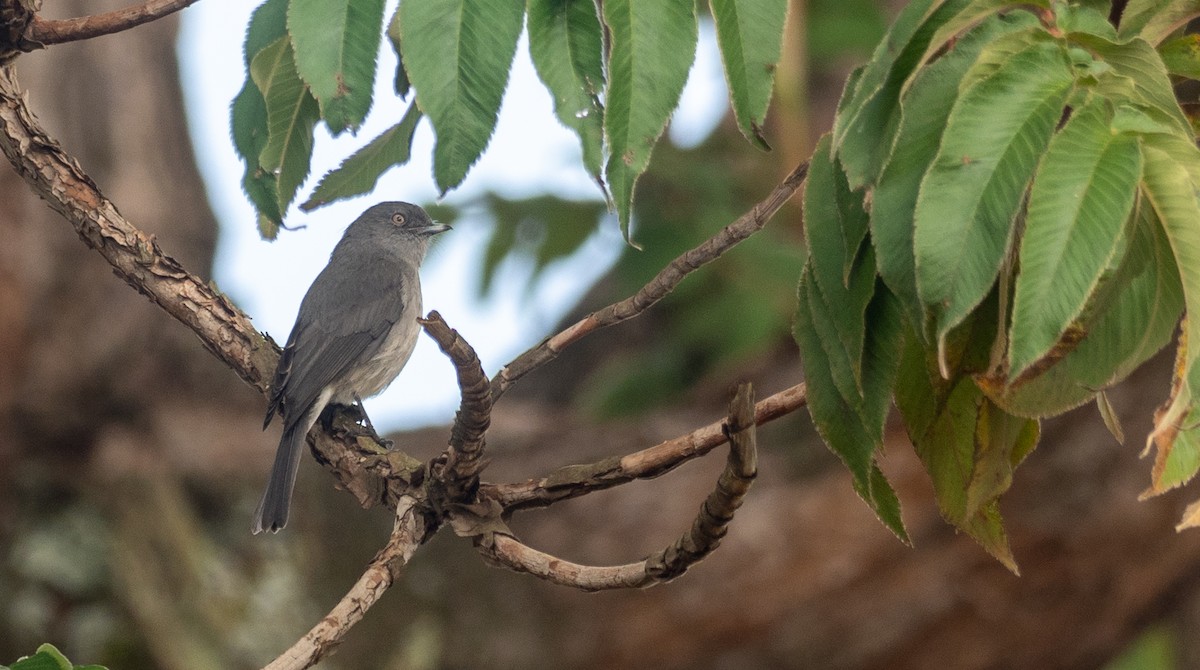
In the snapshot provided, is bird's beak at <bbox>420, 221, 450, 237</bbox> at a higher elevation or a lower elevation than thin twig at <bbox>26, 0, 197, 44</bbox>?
lower

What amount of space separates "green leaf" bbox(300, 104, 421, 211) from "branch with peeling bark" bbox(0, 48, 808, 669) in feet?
1.63

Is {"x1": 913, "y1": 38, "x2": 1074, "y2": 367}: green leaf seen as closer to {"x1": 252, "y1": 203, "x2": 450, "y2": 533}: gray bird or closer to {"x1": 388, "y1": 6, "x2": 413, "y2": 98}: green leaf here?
{"x1": 388, "y1": 6, "x2": 413, "y2": 98}: green leaf

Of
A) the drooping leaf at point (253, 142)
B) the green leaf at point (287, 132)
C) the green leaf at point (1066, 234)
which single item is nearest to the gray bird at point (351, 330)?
the drooping leaf at point (253, 142)

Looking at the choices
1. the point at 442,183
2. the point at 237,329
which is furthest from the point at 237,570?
the point at 442,183

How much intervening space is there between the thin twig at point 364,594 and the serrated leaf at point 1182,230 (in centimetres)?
140

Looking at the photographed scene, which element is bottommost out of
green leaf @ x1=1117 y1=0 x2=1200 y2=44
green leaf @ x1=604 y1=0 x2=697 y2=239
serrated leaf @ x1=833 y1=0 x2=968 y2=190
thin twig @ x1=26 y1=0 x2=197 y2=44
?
green leaf @ x1=1117 y1=0 x2=1200 y2=44

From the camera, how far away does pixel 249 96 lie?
2535 millimetres

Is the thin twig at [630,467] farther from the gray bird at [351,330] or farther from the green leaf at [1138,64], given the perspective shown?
the gray bird at [351,330]

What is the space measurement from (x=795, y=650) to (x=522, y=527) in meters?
1.43

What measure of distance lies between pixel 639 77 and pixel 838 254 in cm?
40

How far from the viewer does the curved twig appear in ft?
6.68

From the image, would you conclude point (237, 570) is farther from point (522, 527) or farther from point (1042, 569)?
point (1042, 569)

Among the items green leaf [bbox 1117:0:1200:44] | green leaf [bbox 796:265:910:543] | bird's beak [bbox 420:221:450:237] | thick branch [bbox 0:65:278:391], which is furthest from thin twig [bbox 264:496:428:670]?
bird's beak [bbox 420:221:450:237]

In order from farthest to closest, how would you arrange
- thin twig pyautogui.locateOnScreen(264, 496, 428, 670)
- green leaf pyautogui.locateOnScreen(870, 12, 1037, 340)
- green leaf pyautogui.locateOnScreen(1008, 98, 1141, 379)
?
thin twig pyautogui.locateOnScreen(264, 496, 428, 670)
green leaf pyautogui.locateOnScreen(870, 12, 1037, 340)
green leaf pyautogui.locateOnScreen(1008, 98, 1141, 379)
